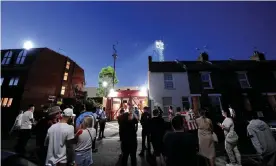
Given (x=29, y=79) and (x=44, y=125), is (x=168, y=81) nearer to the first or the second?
(x=44, y=125)

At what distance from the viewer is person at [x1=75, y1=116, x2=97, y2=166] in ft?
11.3

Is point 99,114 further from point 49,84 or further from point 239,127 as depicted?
point 49,84

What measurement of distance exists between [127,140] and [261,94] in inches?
792

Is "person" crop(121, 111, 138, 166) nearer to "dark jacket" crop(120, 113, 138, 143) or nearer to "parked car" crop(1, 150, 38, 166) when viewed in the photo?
"dark jacket" crop(120, 113, 138, 143)

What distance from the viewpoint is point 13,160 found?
2.50m

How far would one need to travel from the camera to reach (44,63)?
21.7 metres

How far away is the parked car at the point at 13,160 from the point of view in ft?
7.90

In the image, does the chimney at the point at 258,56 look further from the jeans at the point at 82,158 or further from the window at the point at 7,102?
the window at the point at 7,102

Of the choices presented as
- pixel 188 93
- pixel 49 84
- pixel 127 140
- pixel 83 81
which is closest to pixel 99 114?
pixel 127 140

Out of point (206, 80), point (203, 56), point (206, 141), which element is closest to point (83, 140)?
point (206, 141)

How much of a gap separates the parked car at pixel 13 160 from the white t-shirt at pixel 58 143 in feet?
1.60

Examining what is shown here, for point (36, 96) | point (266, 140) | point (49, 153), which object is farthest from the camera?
Result: point (36, 96)

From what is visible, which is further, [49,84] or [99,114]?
[49,84]

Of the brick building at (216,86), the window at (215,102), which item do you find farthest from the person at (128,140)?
the window at (215,102)
